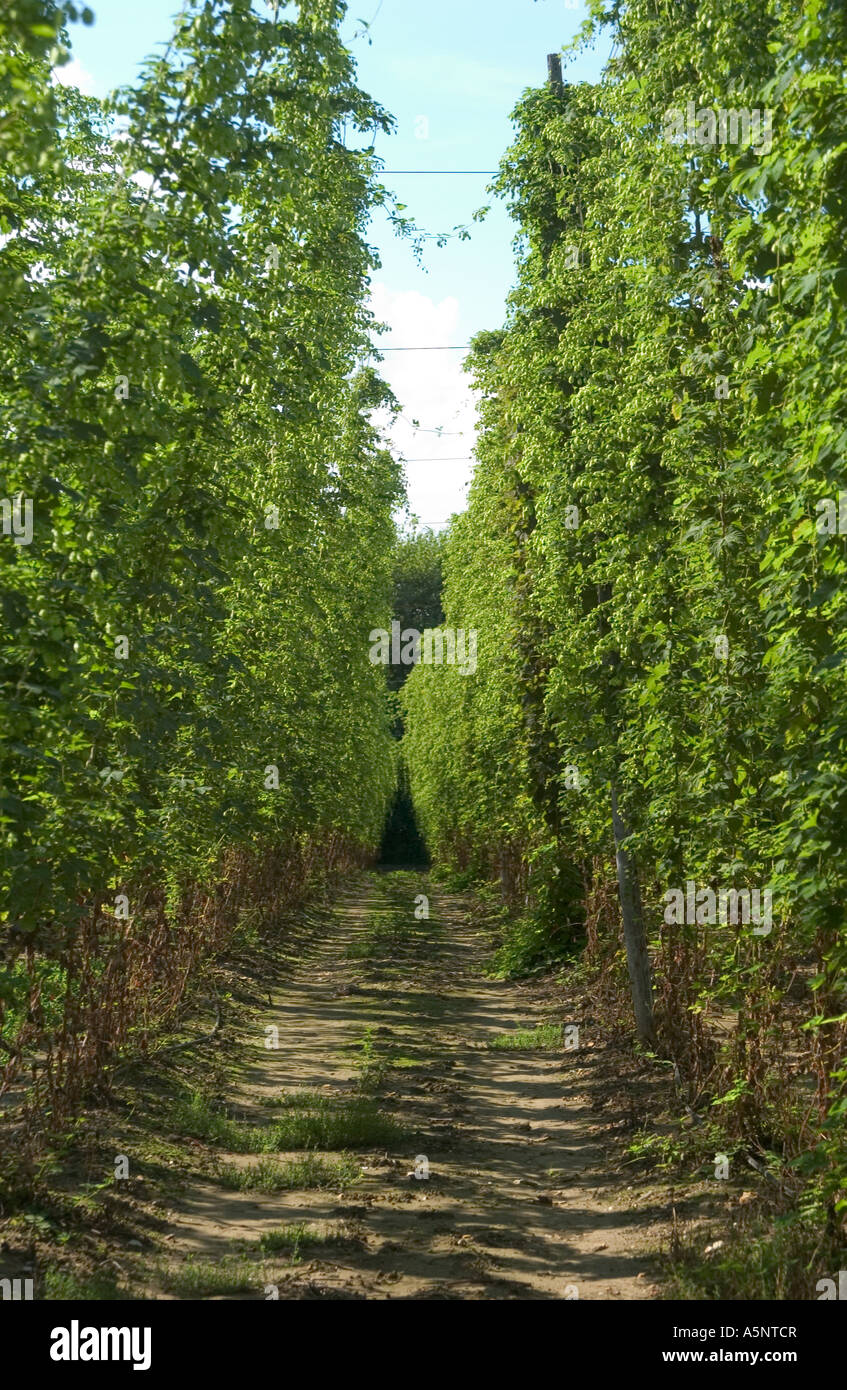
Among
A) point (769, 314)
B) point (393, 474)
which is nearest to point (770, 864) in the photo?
point (769, 314)

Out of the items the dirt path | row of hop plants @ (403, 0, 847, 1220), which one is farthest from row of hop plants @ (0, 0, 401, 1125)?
row of hop plants @ (403, 0, 847, 1220)

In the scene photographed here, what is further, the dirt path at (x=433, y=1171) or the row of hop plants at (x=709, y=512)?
the dirt path at (x=433, y=1171)

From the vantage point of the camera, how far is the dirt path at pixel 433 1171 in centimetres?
618

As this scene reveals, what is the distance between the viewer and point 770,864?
6.97 metres

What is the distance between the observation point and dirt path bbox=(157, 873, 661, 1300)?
20.3 feet

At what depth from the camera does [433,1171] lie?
8086mm

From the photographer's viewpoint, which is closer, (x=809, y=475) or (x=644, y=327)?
(x=809, y=475)

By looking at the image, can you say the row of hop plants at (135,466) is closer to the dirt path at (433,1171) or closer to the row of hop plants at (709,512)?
the dirt path at (433,1171)

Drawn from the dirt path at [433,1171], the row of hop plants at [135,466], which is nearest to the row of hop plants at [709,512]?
the dirt path at [433,1171]

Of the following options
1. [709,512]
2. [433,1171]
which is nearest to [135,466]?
[709,512]

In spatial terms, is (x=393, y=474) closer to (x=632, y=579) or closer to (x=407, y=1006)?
(x=407, y=1006)

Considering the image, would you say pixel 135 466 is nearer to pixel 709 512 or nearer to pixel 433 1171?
pixel 709 512

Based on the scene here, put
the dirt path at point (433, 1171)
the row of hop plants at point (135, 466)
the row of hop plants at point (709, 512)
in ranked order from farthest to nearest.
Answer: the dirt path at point (433, 1171)
the row of hop plants at point (135, 466)
the row of hop plants at point (709, 512)

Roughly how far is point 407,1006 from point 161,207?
34.6 ft
